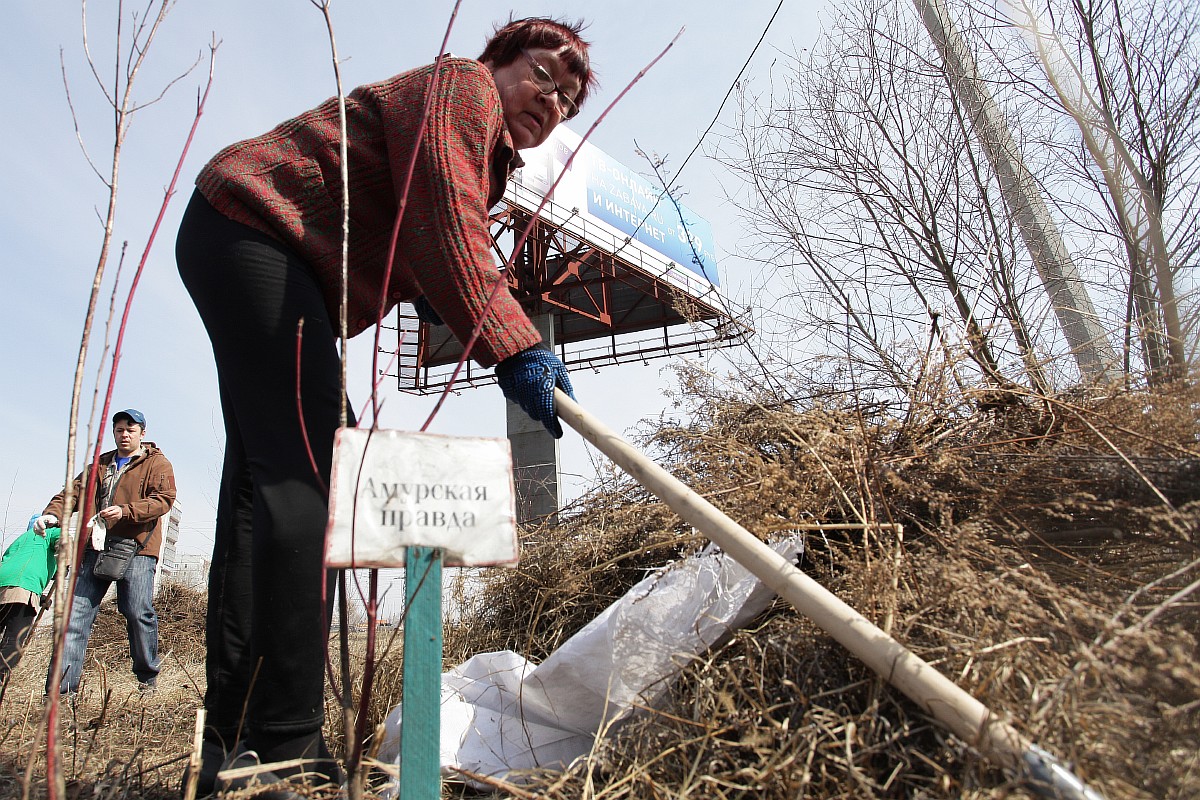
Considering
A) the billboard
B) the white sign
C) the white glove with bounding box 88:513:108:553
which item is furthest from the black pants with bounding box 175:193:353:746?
the billboard

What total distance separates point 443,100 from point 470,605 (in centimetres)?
154

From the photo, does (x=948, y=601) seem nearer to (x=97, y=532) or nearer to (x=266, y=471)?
(x=266, y=471)

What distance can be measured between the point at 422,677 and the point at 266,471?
491mm

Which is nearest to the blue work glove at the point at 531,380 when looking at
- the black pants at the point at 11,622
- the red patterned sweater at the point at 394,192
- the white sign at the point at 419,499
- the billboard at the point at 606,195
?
the red patterned sweater at the point at 394,192

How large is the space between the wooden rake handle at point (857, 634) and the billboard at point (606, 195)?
34.1ft

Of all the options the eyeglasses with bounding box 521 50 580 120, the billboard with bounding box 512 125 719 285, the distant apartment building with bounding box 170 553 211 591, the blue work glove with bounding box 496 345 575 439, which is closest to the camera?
the blue work glove with bounding box 496 345 575 439

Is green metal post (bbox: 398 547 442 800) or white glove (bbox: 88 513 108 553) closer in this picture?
green metal post (bbox: 398 547 442 800)

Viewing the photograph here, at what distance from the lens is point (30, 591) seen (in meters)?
3.38

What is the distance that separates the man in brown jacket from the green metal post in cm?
312

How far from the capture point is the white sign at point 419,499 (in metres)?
0.94

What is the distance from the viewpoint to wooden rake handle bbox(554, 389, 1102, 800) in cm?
85

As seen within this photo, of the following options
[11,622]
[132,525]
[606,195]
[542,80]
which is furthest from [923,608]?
[606,195]

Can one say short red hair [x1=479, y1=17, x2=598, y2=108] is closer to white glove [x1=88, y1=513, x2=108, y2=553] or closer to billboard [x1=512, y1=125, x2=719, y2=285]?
white glove [x1=88, y1=513, x2=108, y2=553]

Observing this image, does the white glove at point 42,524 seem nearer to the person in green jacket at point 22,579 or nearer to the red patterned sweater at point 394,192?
the person in green jacket at point 22,579
